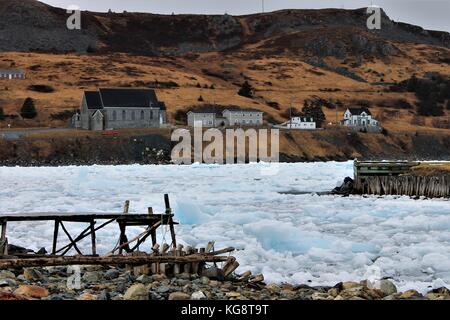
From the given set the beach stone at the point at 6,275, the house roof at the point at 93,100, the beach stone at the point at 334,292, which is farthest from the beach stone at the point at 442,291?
the house roof at the point at 93,100

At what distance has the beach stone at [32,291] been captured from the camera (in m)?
14.2

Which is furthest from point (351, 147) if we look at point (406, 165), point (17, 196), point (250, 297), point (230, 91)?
point (250, 297)

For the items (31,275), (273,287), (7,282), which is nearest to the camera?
(7,282)

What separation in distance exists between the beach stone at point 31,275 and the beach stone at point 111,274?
184 cm

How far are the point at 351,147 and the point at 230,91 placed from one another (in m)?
51.7

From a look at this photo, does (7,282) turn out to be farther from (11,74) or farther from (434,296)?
(11,74)

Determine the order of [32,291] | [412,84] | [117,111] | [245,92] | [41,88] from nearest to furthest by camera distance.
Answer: [32,291]
[117,111]
[41,88]
[245,92]
[412,84]

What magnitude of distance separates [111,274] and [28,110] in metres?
113

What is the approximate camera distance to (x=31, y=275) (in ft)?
55.2

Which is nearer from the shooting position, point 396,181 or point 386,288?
point 386,288

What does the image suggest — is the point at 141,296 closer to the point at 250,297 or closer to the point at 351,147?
the point at 250,297

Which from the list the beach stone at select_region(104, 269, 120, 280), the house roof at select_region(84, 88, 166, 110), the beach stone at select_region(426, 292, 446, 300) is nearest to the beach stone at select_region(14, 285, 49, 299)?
the beach stone at select_region(104, 269, 120, 280)

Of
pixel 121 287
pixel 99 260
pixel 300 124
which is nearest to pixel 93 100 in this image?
pixel 300 124

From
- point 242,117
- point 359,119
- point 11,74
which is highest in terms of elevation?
point 11,74
